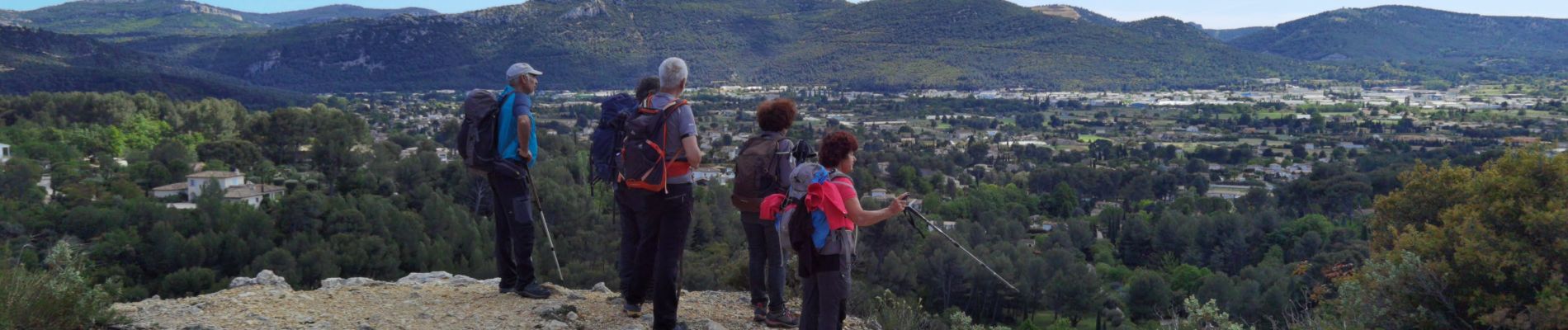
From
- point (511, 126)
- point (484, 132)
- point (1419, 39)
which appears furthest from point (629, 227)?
point (1419, 39)

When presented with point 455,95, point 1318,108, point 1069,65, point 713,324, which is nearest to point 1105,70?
point 1069,65

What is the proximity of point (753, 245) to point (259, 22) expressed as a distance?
211 meters

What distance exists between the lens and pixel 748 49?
109 m

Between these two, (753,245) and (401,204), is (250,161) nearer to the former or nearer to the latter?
(401,204)

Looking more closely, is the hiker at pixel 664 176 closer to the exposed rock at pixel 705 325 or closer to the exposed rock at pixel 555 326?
the exposed rock at pixel 705 325

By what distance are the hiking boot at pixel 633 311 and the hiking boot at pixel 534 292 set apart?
55 centimetres

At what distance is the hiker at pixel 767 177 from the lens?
4.88 m

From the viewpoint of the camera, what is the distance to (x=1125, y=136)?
213 feet

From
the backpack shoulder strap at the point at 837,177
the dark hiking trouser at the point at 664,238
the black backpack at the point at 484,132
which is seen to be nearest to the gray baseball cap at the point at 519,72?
the black backpack at the point at 484,132

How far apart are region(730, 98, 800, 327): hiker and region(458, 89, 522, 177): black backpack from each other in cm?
119

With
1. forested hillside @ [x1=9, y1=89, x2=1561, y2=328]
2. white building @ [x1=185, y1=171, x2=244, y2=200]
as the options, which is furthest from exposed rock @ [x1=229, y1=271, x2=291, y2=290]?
white building @ [x1=185, y1=171, x2=244, y2=200]

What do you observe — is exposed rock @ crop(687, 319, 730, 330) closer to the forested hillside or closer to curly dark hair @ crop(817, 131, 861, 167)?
curly dark hair @ crop(817, 131, 861, 167)

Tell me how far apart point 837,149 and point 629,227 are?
4.52 ft

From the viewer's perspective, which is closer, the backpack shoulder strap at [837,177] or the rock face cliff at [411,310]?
the backpack shoulder strap at [837,177]
